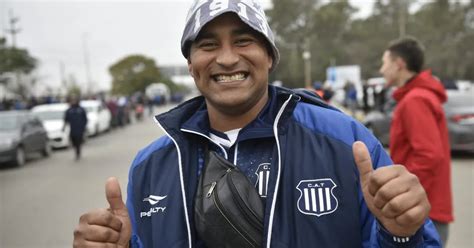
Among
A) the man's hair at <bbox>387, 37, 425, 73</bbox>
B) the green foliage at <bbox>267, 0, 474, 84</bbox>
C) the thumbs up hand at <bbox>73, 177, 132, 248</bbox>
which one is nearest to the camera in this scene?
the thumbs up hand at <bbox>73, 177, 132, 248</bbox>

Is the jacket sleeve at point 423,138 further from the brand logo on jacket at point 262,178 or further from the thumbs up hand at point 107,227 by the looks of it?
the thumbs up hand at point 107,227

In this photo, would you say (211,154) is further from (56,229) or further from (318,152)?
(56,229)

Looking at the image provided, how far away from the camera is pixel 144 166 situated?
1942 millimetres

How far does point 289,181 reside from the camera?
66.0 inches

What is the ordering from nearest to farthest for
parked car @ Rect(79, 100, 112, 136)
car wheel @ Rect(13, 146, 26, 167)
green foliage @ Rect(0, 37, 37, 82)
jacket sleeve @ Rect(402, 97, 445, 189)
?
jacket sleeve @ Rect(402, 97, 445, 189) → car wheel @ Rect(13, 146, 26, 167) → green foliage @ Rect(0, 37, 37, 82) → parked car @ Rect(79, 100, 112, 136)

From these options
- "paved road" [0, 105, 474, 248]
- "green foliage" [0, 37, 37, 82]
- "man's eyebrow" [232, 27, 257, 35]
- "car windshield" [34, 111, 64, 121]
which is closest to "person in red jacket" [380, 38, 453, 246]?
"man's eyebrow" [232, 27, 257, 35]

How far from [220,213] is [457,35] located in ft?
202

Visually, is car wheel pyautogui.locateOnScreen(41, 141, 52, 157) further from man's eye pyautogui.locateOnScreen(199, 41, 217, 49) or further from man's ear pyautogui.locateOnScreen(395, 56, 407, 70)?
man's eye pyautogui.locateOnScreen(199, 41, 217, 49)

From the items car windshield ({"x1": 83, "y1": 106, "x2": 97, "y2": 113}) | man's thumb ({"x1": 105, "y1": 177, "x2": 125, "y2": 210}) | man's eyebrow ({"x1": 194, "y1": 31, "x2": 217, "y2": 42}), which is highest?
man's eyebrow ({"x1": 194, "y1": 31, "x2": 217, "y2": 42})

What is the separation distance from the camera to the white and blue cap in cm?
174

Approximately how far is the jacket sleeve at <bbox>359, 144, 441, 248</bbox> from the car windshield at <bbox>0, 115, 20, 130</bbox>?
→ 1237 cm

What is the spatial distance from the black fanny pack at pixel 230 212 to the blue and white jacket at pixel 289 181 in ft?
0.16

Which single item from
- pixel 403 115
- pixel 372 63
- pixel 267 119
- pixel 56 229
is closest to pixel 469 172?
pixel 403 115

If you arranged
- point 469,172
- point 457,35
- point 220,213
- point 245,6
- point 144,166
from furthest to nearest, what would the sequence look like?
1. point 457,35
2. point 469,172
3. point 144,166
4. point 245,6
5. point 220,213
